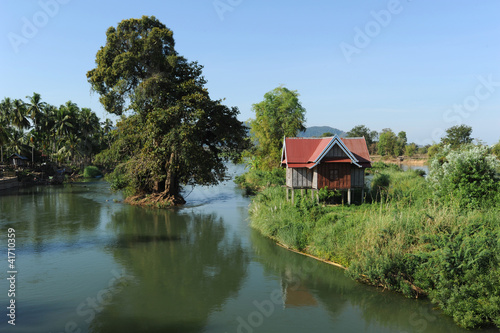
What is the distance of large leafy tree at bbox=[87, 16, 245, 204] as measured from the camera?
29.8 meters

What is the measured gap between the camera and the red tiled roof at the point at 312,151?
2373 cm

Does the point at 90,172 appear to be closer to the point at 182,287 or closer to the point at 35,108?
the point at 35,108

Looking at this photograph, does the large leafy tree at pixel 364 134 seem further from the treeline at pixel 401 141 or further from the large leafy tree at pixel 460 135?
the large leafy tree at pixel 460 135

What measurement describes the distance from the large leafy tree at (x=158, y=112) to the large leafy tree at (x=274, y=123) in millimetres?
20712

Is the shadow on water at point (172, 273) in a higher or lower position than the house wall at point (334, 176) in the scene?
lower

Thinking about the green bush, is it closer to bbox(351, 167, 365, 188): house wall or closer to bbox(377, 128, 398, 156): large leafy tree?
bbox(351, 167, 365, 188): house wall

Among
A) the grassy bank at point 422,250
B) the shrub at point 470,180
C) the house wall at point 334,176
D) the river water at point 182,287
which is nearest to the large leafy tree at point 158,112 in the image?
the river water at point 182,287

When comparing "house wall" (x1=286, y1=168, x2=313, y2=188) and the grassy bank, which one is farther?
"house wall" (x1=286, y1=168, x2=313, y2=188)

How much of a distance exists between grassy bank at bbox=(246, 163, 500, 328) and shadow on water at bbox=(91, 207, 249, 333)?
4.19 meters

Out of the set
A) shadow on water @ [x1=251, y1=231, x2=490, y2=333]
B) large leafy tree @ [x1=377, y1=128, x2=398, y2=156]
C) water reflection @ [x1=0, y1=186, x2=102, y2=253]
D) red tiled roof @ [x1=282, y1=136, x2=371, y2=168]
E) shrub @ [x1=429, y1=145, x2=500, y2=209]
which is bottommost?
A: shadow on water @ [x1=251, y1=231, x2=490, y2=333]

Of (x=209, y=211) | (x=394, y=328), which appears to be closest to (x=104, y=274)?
(x=394, y=328)

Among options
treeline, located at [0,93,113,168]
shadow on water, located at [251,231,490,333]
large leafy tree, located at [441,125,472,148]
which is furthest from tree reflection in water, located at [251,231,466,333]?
large leafy tree, located at [441,125,472,148]

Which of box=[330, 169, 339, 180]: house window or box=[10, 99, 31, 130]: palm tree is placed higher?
box=[10, 99, 31, 130]: palm tree

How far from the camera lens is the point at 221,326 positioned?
11219 millimetres
